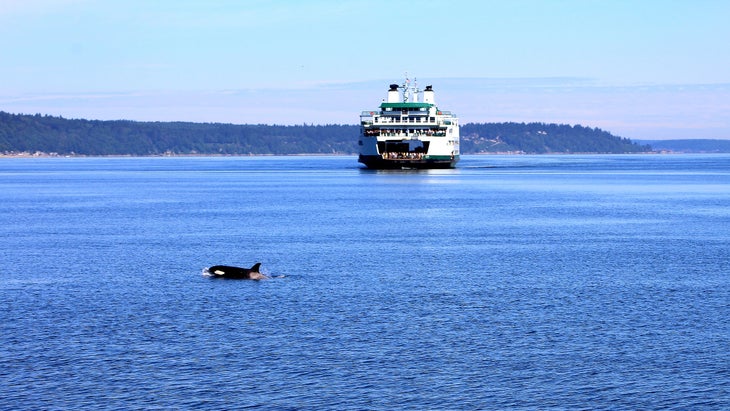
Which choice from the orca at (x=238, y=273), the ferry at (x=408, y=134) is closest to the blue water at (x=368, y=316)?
the orca at (x=238, y=273)

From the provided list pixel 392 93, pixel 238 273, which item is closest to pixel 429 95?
pixel 392 93

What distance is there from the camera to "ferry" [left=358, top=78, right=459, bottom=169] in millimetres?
150000

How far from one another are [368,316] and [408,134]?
11719cm

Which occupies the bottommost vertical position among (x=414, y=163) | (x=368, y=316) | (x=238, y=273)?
(x=368, y=316)

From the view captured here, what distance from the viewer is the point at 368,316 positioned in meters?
33.2

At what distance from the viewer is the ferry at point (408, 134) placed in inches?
5906

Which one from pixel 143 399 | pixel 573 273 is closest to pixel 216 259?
pixel 573 273

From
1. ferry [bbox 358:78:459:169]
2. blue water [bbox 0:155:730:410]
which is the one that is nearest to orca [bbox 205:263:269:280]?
blue water [bbox 0:155:730:410]

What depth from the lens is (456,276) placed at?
139 feet

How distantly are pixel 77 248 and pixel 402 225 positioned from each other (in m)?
22.6

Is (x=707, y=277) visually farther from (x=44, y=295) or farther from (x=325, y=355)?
(x=44, y=295)

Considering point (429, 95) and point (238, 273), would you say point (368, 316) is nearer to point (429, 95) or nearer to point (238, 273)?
point (238, 273)

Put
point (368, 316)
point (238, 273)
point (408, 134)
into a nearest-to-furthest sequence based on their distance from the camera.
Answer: point (368, 316), point (238, 273), point (408, 134)

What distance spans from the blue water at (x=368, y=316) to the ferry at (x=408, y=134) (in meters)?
81.5
